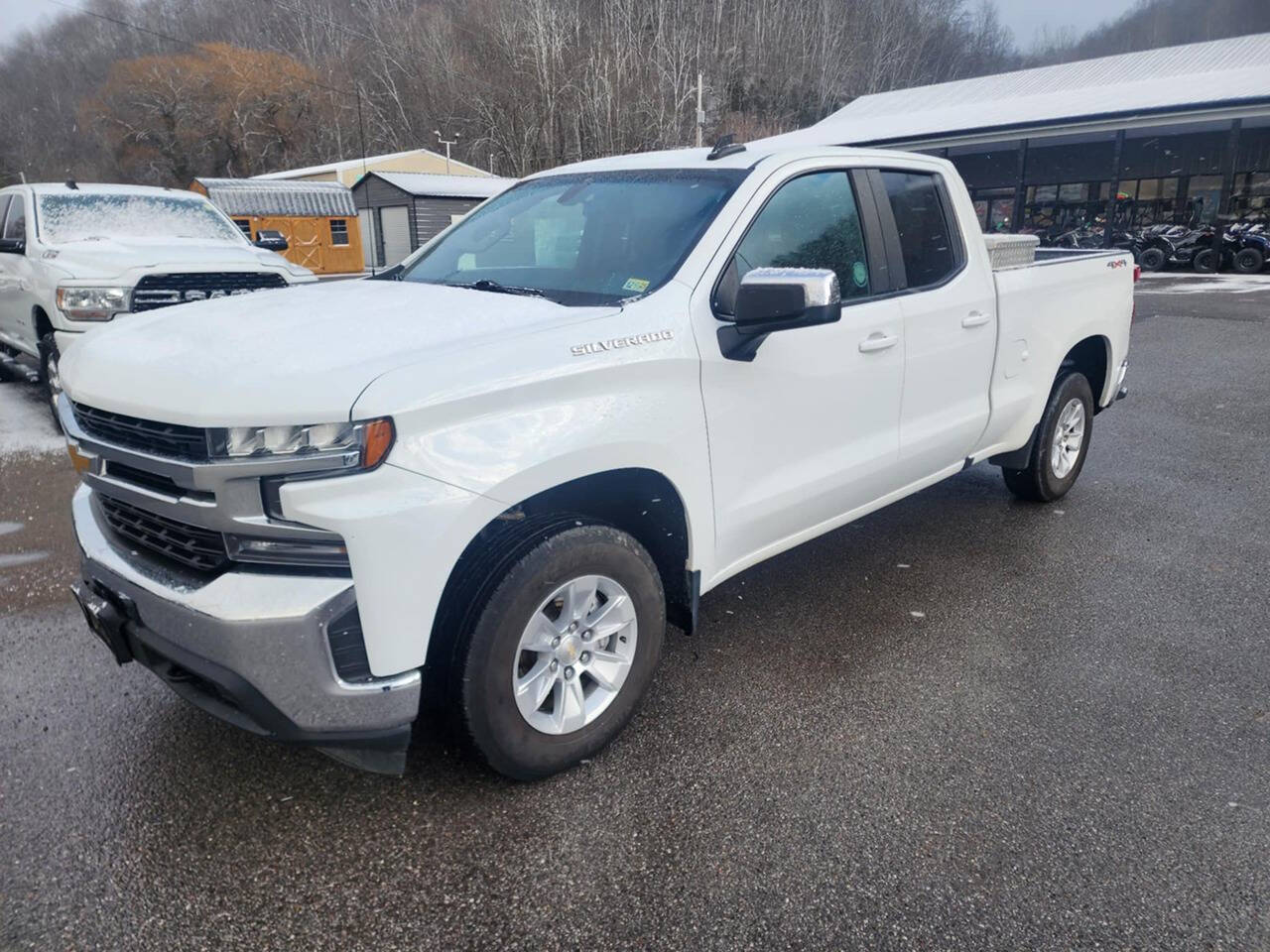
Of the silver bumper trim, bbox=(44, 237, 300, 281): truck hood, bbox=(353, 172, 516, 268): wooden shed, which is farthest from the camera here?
bbox=(353, 172, 516, 268): wooden shed

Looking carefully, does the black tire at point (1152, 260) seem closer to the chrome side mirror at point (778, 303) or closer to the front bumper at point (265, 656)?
the chrome side mirror at point (778, 303)

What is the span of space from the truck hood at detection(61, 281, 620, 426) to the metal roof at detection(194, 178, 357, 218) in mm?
33308

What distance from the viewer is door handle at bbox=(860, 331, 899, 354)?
359cm

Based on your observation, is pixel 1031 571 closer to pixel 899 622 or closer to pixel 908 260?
pixel 899 622

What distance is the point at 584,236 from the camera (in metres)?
3.52

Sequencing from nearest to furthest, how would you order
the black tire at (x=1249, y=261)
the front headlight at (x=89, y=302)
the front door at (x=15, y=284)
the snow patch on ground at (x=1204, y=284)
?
the front headlight at (x=89, y=302) → the front door at (x=15, y=284) → the snow patch on ground at (x=1204, y=284) → the black tire at (x=1249, y=261)

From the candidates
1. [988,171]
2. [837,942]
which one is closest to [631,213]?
[837,942]

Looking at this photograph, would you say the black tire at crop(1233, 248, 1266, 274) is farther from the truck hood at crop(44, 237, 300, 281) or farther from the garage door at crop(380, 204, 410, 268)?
the garage door at crop(380, 204, 410, 268)

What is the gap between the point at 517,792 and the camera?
9.12 feet

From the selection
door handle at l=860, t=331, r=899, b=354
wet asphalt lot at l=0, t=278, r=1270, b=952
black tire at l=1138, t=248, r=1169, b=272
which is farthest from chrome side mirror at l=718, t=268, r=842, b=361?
black tire at l=1138, t=248, r=1169, b=272

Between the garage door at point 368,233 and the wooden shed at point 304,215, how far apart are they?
374 centimetres

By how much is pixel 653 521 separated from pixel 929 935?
1.45m

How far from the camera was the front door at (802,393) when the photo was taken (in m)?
3.09

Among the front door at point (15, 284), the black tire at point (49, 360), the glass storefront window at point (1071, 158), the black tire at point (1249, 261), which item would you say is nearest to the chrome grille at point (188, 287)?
the black tire at point (49, 360)
